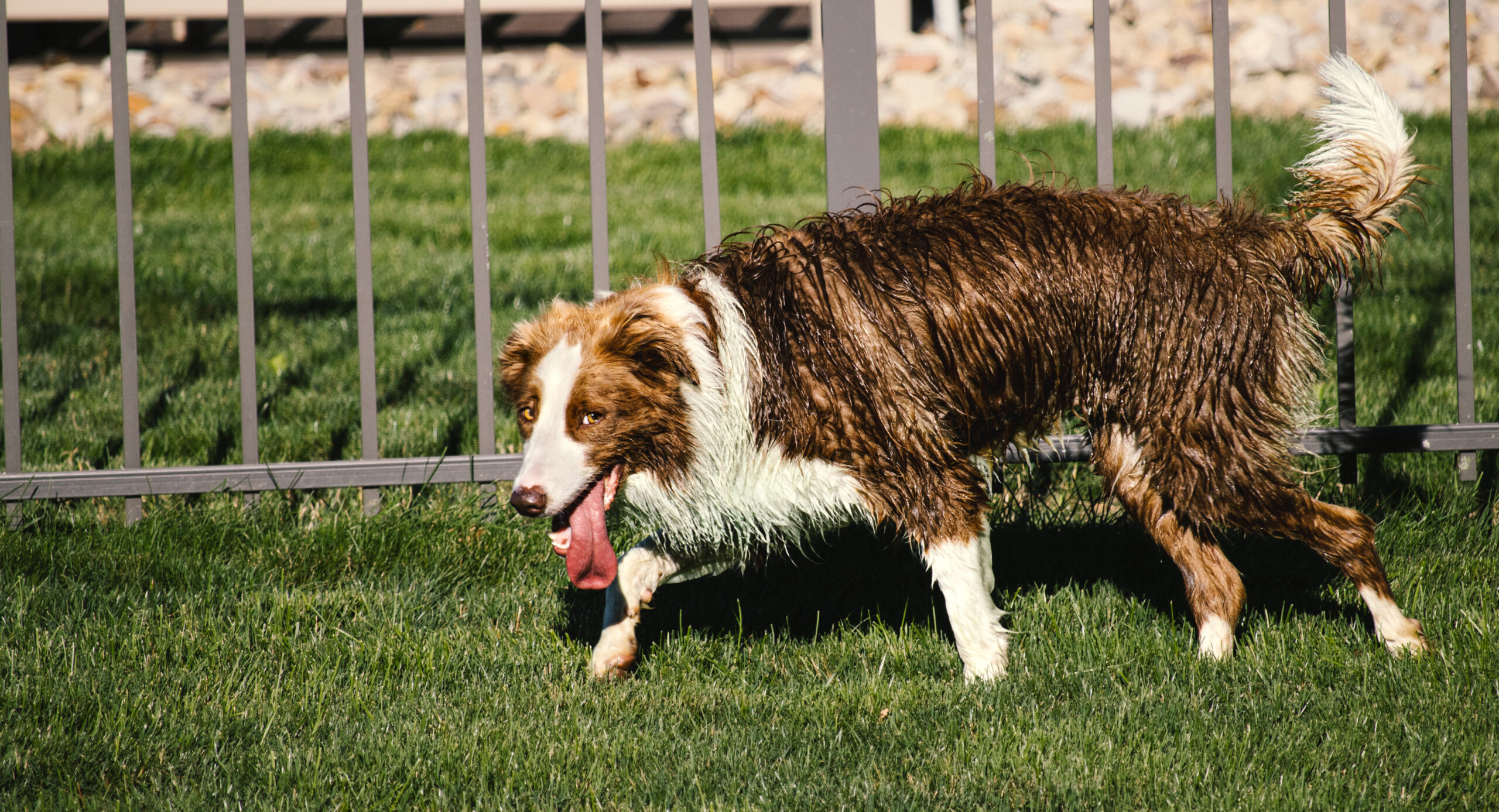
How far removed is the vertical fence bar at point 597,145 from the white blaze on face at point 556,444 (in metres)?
1.01

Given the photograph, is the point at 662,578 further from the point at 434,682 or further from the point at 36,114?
the point at 36,114

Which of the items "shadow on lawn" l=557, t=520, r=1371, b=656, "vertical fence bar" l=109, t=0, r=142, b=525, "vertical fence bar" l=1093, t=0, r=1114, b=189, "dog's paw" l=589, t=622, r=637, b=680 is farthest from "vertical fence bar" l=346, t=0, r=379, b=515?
"vertical fence bar" l=1093, t=0, r=1114, b=189

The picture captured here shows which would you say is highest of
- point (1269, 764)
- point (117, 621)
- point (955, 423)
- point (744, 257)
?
point (744, 257)

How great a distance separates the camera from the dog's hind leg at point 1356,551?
3.07 metres

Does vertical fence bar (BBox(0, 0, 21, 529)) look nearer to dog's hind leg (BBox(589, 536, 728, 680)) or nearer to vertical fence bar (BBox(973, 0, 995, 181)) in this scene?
dog's hind leg (BBox(589, 536, 728, 680))

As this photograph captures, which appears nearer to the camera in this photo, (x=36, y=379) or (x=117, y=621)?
(x=117, y=621)

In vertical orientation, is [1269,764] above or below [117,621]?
below

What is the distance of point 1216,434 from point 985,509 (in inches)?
→ 23.4

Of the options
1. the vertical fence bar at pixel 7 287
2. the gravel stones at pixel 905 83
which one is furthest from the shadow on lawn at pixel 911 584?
the gravel stones at pixel 905 83

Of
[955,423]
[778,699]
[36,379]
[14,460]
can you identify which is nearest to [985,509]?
[955,423]

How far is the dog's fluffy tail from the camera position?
309cm

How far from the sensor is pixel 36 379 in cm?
570

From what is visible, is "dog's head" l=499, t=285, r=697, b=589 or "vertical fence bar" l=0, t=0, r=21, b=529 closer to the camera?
"dog's head" l=499, t=285, r=697, b=589

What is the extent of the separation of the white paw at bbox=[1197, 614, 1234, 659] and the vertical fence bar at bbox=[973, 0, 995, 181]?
1.47 metres
